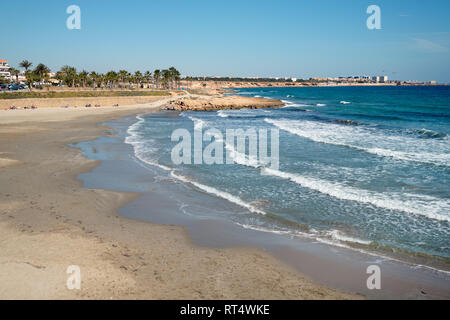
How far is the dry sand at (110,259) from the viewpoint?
6.99 metres

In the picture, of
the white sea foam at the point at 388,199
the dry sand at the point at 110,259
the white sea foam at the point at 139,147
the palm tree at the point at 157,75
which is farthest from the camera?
the palm tree at the point at 157,75

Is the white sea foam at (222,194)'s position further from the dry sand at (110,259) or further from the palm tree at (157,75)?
the palm tree at (157,75)

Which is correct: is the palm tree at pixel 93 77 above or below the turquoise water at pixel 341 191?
above

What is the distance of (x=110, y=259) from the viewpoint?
8.30 meters

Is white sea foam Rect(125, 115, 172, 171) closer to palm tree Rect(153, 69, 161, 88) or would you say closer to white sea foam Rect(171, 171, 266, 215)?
white sea foam Rect(171, 171, 266, 215)

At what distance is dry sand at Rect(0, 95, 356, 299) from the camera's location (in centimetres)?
699

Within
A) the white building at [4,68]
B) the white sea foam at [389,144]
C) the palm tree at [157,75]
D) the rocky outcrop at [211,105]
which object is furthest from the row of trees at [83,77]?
the white sea foam at [389,144]

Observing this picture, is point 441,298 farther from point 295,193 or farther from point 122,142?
point 122,142

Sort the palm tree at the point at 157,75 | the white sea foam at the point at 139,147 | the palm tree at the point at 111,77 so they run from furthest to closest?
the palm tree at the point at 157,75, the palm tree at the point at 111,77, the white sea foam at the point at 139,147

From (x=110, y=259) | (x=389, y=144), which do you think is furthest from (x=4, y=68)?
(x=110, y=259)

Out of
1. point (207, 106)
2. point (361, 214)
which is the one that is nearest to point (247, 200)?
point (361, 214)

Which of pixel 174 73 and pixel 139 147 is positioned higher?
pixel 174 73

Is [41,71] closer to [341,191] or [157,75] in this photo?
[157,75]
